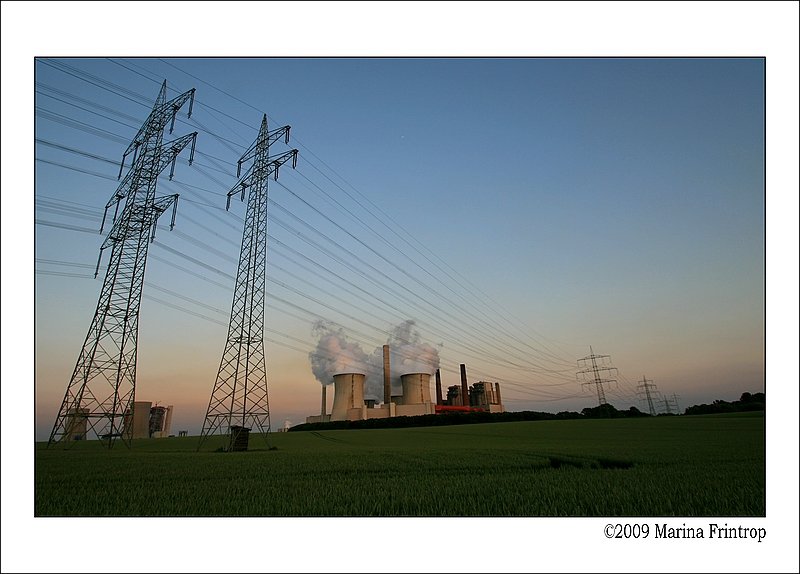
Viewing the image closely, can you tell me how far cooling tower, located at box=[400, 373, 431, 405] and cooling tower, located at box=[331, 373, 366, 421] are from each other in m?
8.47

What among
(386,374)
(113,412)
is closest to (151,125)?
(113,412)

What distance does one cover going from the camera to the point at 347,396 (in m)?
51.1

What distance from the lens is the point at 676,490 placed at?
9375 millimetres

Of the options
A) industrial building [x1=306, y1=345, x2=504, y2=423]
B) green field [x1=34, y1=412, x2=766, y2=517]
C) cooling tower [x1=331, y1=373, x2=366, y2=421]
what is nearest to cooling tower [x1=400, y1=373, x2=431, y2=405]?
industrial building [x1=306, y1=345, x2=504, y2=423]

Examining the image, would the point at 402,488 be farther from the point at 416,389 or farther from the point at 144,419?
the point at 416,389

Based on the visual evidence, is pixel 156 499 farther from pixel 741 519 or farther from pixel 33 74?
pixel 741 519

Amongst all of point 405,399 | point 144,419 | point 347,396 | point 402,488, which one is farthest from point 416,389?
point 402,488

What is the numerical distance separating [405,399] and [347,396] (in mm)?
10356

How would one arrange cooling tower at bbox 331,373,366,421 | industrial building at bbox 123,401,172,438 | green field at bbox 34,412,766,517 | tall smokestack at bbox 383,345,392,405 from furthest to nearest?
tall smokestack at bbox 383,345,392,405
cooling tower at bbox 331,373,366,421
industrial building at bbox 123,401,172,438
green field at bbox 34,412,766,517

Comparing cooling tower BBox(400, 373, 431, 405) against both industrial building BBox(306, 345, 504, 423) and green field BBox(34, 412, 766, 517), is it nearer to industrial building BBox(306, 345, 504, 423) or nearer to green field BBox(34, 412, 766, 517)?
industrial building BBox(306, 345, 504, 423)

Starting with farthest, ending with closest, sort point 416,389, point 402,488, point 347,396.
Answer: point 416,389, point 347,396, point 402,488

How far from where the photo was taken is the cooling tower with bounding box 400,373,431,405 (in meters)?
58.4

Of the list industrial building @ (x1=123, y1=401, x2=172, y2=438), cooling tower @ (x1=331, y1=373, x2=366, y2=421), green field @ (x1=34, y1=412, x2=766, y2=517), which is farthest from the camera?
cooling tower @ (x1=331, y1=373, x2=366, y2=421)

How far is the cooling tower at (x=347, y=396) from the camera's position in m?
51.0
